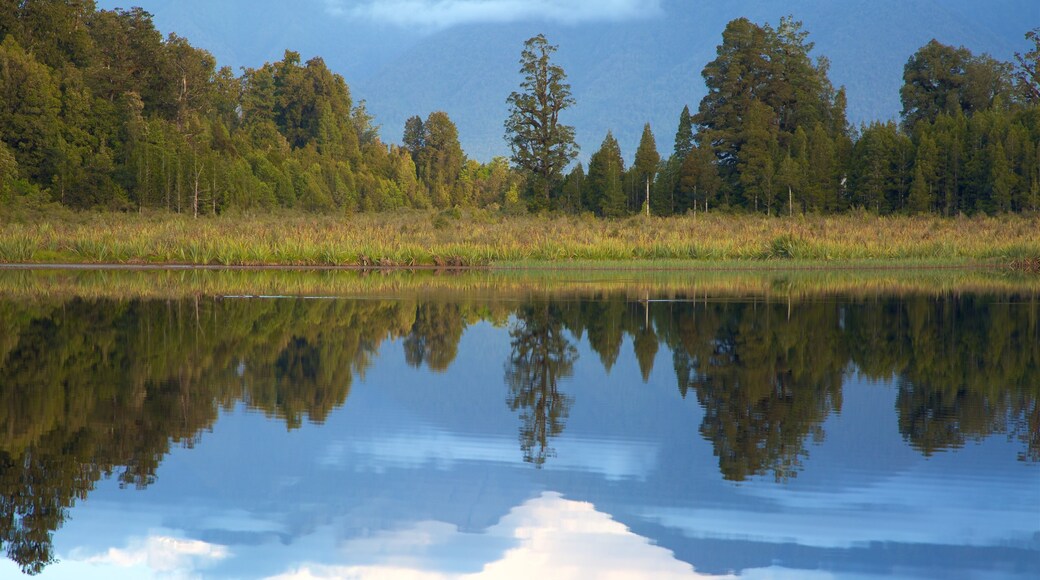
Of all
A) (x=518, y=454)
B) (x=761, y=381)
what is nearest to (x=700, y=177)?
(x=761, y=381)

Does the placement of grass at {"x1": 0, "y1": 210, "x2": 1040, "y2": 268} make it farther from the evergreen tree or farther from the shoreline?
the evergreen tree

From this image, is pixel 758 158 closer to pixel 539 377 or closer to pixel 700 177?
pixel 700 177

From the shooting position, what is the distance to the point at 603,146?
7250cm

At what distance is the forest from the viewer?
180ft

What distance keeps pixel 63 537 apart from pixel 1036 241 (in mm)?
33947

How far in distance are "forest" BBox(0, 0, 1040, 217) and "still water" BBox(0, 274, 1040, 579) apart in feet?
128

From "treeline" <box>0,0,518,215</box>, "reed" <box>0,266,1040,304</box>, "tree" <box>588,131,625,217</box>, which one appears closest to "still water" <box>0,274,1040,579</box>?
"reed" <box>0,266,1040,304</box>

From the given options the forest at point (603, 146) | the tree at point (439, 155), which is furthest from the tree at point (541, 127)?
the tree at point (439, 155)

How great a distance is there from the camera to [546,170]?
67.9 metres

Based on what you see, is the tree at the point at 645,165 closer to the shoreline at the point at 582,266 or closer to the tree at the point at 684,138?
the tree at the point at 684,138

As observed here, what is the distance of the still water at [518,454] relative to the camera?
5391 mm

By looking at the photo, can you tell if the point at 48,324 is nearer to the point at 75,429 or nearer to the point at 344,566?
the point at 75,429

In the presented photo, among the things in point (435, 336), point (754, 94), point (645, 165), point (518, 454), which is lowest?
point (518, 454)

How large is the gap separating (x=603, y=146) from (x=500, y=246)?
41400mm
